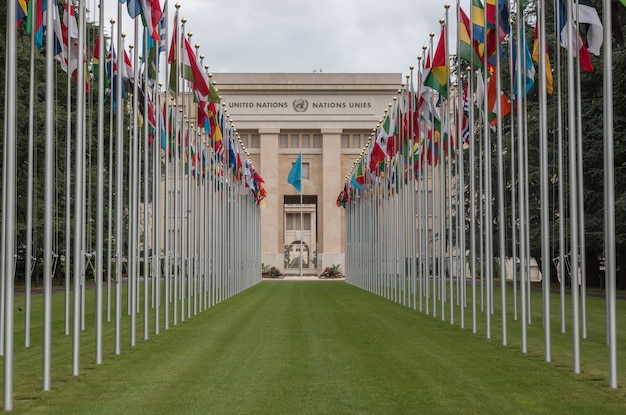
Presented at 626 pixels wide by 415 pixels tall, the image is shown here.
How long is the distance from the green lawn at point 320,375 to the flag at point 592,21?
5793 mm

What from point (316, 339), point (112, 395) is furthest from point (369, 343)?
point (112, 395)

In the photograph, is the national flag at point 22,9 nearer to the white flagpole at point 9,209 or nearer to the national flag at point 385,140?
the white flagpole at point 9,209

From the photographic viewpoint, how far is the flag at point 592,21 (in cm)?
1691

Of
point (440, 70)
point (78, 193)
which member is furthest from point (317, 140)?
point (78, 193)

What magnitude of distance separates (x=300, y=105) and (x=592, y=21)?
77189 millimetres

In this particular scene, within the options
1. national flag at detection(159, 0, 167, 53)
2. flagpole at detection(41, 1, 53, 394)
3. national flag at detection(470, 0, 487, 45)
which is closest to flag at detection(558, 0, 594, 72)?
national flag at detection(470, 0, 487, 45)

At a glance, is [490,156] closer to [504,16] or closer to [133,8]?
[504,16]

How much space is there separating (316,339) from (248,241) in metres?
39.4

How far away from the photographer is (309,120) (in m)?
93.3

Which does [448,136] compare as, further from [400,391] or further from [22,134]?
[22,134]

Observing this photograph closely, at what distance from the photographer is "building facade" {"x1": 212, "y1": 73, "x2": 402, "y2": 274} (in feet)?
302

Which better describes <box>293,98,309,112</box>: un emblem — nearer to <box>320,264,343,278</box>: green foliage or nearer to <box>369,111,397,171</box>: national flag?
<box>320,264,343,278</box>: green foliage

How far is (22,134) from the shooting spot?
37281mm

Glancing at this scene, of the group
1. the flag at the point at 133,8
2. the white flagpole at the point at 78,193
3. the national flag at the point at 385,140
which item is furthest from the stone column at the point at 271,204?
the white flagpole at the point at 78,193
